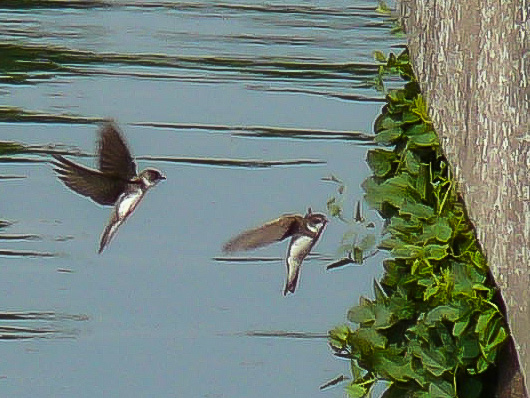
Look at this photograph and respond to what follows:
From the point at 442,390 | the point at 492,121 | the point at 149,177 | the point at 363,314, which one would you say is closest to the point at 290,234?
the point at 363,314

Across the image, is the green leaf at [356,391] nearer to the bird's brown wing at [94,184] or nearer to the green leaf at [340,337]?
the green leaf at [340,337]

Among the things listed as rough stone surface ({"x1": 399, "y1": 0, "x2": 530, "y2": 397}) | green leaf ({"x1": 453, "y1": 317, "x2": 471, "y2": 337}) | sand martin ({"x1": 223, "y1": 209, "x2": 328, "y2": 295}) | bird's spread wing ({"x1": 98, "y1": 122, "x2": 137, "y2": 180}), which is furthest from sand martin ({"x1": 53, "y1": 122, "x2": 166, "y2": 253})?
green leaf ({"x1": 453, "y1": 317, "x2": 471, "y2": 337})

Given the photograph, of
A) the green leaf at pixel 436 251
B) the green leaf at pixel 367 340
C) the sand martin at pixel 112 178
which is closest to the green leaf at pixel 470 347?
the green leaf at pixel 436 251

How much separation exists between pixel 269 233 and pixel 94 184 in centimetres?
31

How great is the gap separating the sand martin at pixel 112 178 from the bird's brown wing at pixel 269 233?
182 mm

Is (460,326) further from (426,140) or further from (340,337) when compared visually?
(340,337)

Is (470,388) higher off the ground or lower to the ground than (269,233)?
lower

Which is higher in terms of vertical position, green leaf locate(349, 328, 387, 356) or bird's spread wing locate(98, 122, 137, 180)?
bird's spread wing locate(98, 122, 137, 180)

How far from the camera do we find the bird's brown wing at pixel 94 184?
233 cm

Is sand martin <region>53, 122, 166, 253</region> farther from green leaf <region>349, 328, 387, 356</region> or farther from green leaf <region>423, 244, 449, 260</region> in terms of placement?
green leaf <region>423, 244, 449, 260</region>

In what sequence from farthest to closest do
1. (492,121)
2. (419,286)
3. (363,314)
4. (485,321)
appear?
(363,314) → (419,286) → (485,321) → (492,121)

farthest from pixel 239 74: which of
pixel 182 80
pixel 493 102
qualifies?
pixel 493 102

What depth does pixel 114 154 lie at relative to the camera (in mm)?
2305

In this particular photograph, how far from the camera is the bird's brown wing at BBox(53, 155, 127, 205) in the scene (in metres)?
2.33
